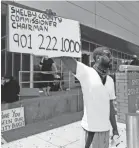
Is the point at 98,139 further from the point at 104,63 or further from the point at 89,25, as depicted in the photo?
the point at 89,25

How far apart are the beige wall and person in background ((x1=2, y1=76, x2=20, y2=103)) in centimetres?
247

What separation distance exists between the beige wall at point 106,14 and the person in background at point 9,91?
2.47 m

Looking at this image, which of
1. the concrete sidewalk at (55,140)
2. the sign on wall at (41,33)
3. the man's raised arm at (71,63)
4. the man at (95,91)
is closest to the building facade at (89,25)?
the sign on wall at (41,33)

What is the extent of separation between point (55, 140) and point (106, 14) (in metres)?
8.02

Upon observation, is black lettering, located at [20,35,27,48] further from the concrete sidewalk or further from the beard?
the concrete sidewalk

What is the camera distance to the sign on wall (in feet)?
8.67

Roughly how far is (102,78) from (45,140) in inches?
123

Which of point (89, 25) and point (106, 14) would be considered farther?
point (106, 14)

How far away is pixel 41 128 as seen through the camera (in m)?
5.17

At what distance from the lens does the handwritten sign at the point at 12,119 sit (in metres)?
4.60

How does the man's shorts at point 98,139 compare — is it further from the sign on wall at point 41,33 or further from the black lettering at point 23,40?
the black lettering at point 23,40

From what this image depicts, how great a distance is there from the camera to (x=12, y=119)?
4.75 metres

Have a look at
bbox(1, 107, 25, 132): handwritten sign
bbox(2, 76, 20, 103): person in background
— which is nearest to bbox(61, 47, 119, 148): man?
bbox(1, 107, 25, 132): handwritten sign

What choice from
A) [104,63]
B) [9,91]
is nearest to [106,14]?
[9,91]
